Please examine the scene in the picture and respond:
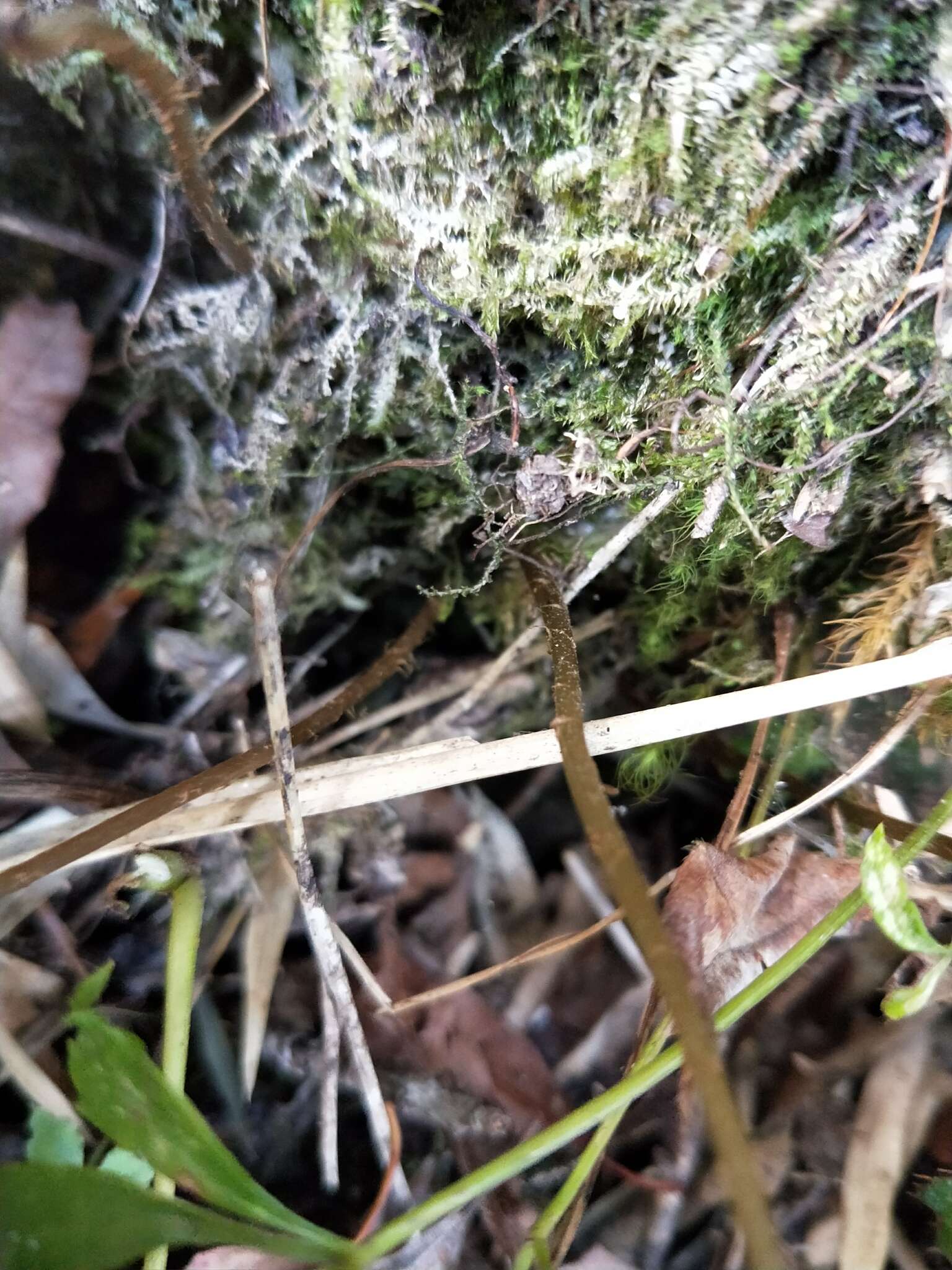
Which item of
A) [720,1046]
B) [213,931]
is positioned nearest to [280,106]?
[213,931]

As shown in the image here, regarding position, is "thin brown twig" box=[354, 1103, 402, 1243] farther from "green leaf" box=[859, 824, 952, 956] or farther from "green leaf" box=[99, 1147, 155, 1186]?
"green leaf" box=[859, 824, 952, 956]

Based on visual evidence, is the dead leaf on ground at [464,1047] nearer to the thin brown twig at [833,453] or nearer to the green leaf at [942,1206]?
the green leaf at [942,1206]

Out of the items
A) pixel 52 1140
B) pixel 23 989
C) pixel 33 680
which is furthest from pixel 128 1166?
pixel 33 680

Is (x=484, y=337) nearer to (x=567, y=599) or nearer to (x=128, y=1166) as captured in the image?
(x=567, y=599)

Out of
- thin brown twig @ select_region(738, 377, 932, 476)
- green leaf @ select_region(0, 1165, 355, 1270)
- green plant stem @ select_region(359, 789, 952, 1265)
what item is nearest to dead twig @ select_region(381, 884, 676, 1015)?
green plant stem @ select_region(359, 789, 952, 1265)

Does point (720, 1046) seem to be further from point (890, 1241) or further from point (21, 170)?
point (21, 170)

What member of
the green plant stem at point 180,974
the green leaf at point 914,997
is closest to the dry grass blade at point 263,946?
the green plant stem at point 180,974
